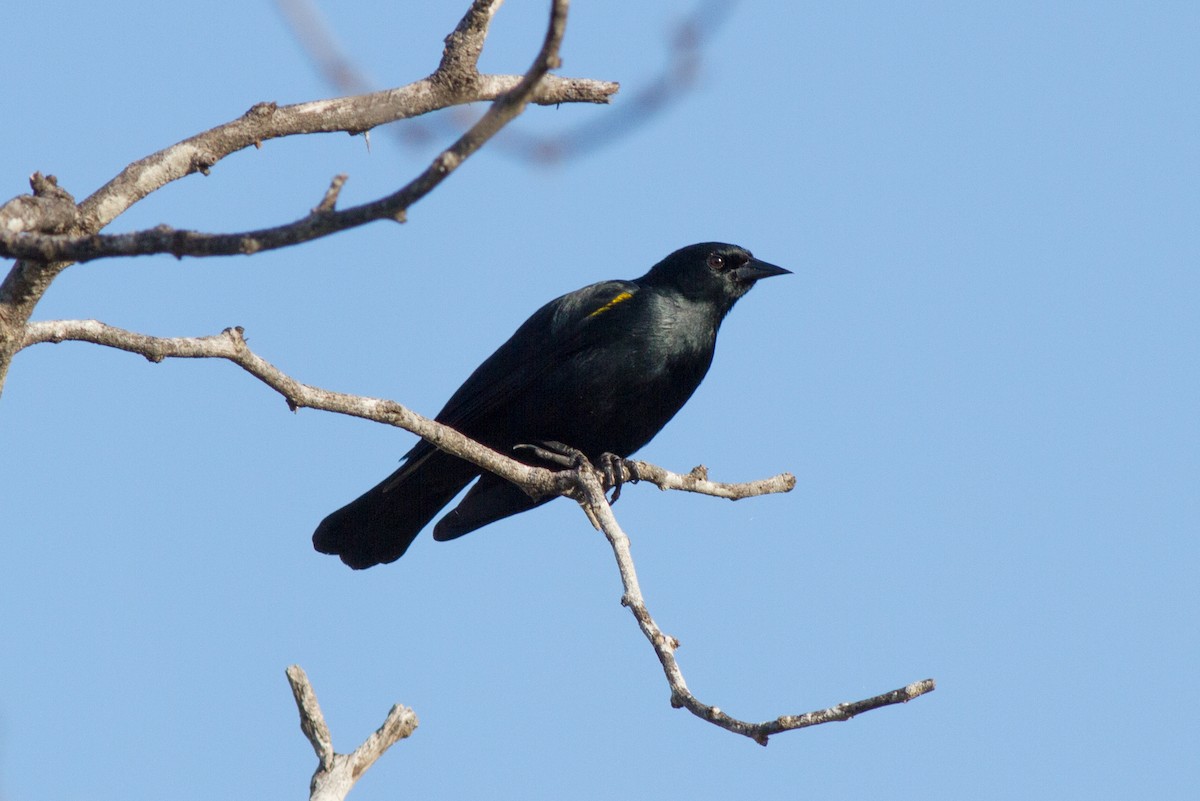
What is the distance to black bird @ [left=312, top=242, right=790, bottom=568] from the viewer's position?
→ 6.17 meters

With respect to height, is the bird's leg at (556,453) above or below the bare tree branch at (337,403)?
above

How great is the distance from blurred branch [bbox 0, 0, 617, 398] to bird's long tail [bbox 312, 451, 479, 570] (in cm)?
215

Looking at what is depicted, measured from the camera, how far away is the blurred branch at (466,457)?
312cm

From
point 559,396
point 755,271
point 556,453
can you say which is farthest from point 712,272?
point 556,453

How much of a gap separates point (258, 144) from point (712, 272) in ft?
10.1

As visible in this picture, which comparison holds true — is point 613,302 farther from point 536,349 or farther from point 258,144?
point 258,144

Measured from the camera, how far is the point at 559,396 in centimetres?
616

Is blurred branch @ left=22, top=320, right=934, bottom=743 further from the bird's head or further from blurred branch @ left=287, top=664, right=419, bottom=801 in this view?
the bird's head

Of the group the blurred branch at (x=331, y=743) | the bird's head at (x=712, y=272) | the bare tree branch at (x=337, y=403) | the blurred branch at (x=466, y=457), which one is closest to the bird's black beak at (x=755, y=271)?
the bird's head at (x=712, y=272)

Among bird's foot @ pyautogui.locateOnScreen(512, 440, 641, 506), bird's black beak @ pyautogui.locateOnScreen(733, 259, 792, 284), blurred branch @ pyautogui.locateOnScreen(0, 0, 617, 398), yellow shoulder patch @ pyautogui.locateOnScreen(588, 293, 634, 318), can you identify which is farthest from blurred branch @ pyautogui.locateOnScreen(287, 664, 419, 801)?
bird's black beak @ pyautogui.locateOnScreen(733, 259, 792, 284)

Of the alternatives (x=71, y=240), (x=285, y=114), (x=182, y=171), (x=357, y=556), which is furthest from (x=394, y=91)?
(x=357, y=556)

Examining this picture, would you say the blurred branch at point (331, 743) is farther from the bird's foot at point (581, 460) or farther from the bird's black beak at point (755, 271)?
the bird's black beak at point (755, 271)

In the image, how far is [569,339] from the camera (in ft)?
21.0

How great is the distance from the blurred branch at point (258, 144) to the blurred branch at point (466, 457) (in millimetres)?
259
